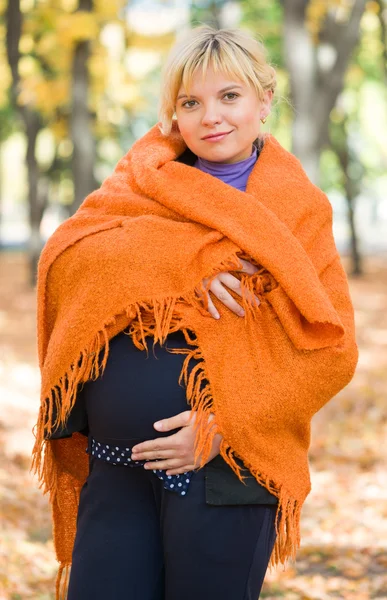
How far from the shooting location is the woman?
78.3 inches

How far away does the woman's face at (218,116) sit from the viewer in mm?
2082

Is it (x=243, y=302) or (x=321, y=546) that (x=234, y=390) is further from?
(x=321, y=546)

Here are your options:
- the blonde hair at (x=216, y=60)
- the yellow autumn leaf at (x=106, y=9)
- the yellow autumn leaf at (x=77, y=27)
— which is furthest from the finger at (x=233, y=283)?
the yellow autumn leaf at (x=106, y=9)

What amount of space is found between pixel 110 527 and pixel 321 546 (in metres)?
2.85

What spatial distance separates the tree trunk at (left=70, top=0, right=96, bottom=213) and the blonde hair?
5132 millimetres

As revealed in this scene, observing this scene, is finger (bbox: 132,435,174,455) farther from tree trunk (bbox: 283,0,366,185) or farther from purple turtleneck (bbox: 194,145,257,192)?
tree trunk (bbox: 283,0,366,185)

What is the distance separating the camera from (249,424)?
6.48 feet

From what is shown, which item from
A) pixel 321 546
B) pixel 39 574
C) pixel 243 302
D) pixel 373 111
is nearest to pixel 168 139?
pixel 243 302

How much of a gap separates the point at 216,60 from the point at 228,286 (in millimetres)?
580

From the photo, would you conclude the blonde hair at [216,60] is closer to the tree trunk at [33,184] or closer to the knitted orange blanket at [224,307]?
the knitted orange blanket at [224,307]

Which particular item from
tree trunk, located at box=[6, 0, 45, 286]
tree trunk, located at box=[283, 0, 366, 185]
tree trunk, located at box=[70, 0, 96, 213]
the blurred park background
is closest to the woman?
the blurred park background

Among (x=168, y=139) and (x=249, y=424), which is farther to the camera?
(x=168, y=139)

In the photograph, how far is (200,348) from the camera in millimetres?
2012

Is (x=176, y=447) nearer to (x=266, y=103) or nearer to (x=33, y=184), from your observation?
(x=266, y=103)
